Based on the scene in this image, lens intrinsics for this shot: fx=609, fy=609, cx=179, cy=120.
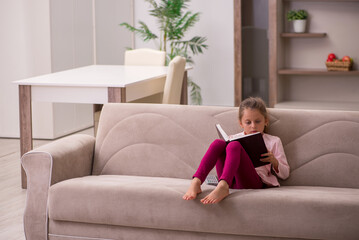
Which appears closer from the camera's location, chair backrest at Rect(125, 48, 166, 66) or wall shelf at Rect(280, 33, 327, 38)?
chair backrest at Rect(125, 48, 166, 66)

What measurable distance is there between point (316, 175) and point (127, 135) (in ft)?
3.38

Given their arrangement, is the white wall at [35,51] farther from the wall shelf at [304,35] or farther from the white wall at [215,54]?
the wall shelf at [304,35]

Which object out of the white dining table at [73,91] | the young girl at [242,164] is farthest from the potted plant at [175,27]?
the young girl at [242,164]

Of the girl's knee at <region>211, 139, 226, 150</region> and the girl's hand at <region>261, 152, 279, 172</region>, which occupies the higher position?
the girl's knee at <region>211, 139, 226, 150</region>

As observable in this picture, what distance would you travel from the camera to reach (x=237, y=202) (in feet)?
8.71

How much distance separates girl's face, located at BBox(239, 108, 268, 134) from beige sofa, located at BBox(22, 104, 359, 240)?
0.14 meters

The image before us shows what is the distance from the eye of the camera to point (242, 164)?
9.20 feet

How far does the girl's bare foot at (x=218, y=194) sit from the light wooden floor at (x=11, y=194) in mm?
1245

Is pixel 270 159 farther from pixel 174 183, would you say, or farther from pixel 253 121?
pixel 174 183

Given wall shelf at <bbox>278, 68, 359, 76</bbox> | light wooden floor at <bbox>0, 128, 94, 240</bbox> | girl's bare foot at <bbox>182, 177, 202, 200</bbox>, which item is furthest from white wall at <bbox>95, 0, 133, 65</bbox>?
girl's bare foot at <bbox>182, 177, 202, 200</bbox>

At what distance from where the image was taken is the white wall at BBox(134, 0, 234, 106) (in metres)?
7.98

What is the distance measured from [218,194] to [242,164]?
0.23 m

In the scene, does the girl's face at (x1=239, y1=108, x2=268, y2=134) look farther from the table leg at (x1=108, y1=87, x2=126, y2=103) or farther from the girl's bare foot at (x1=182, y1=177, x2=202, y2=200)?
the table leg at (x1=108, y1=87, x2=126, y2=103)

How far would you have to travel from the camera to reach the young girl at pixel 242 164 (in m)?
2.70
